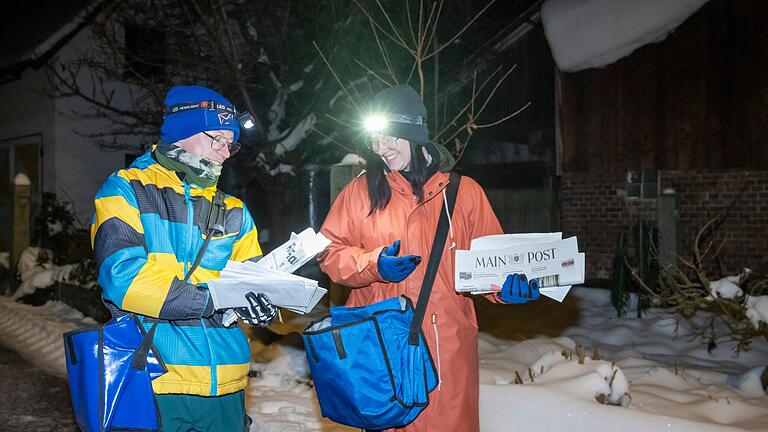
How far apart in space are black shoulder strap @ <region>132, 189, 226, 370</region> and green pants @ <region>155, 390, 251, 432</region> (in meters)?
0.16

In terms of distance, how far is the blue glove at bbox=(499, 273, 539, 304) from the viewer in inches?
101

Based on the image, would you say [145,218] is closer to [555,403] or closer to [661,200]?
[555,403]

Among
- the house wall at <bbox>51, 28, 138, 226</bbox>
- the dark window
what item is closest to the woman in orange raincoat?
the dark window

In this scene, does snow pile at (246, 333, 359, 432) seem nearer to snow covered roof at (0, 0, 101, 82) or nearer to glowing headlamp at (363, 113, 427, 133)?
glowing headlamp at (363, 113, 427, 133)

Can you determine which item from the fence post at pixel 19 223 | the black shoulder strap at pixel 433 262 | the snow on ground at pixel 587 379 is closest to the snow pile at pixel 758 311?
the snow on ground at pixel 587 379

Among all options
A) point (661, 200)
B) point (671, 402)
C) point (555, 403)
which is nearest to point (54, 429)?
point (555, 403)

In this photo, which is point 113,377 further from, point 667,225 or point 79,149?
point 79,149

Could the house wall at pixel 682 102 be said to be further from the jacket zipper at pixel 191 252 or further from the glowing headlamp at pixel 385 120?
the jacket zipper at pixel 191 252

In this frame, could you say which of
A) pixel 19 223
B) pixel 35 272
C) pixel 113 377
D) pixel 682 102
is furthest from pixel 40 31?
pixel 113 377

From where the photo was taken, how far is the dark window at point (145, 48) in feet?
34.1

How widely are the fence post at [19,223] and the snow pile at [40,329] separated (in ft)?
3.40

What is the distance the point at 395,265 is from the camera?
246 centimetres

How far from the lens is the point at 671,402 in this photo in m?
4.30

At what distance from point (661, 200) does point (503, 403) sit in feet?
18.7
